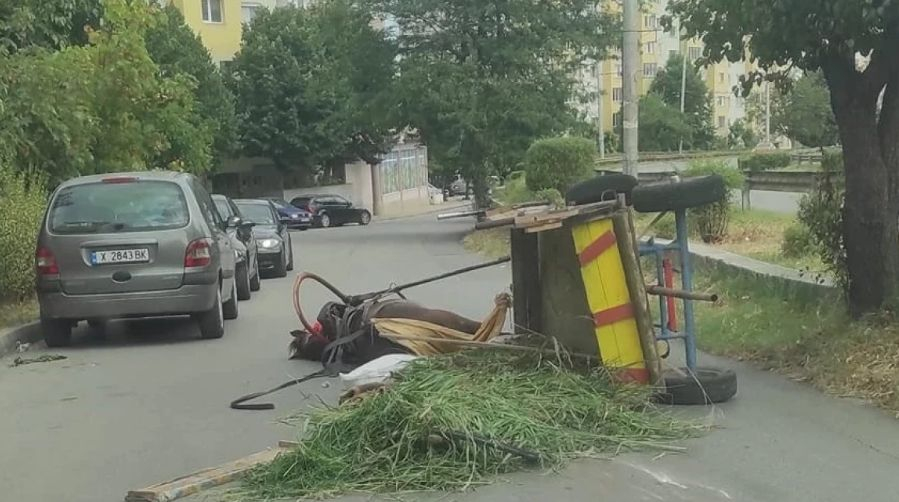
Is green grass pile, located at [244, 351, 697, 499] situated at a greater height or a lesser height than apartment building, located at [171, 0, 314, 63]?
lesser

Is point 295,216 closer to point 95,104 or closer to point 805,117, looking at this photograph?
point 95,104

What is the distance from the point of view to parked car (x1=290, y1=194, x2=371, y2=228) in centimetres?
5066

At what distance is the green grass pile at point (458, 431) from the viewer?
5949 millimetres

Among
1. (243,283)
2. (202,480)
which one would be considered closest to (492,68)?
(243,283)

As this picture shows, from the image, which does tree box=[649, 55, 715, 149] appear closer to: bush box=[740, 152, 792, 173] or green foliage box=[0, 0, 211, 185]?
bush box=[740, 152, 792, 173]

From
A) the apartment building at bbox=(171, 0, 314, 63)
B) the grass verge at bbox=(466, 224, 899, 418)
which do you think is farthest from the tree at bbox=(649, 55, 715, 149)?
the grass verge at bbox=(466, 224, 899, 418)

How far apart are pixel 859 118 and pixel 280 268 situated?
13.9 meters

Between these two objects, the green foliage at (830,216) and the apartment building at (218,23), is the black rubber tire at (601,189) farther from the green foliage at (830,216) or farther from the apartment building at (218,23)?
the apartment building at (218,23)

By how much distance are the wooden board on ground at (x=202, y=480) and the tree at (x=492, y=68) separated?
85.2ft

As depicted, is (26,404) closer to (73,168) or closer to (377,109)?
(73,168)

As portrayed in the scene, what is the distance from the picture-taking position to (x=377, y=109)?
34.3 m

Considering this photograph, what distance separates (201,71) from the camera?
1868 inches

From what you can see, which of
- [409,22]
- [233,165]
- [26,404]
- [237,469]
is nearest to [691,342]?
[237,469]

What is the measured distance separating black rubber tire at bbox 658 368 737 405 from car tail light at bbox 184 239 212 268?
17.8 feet
